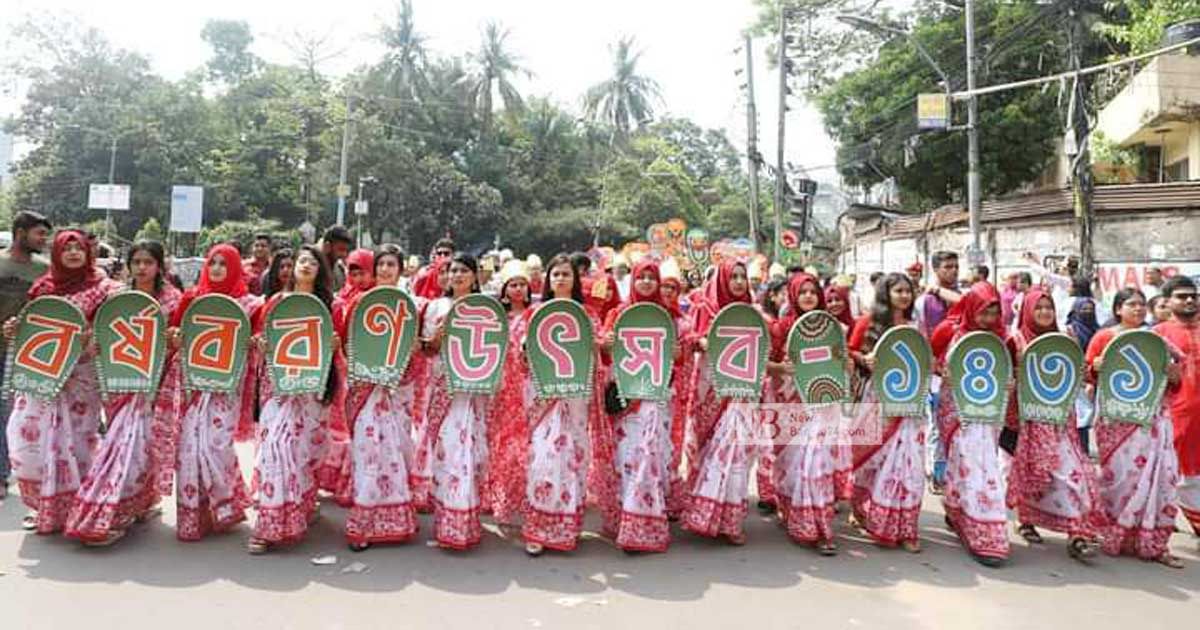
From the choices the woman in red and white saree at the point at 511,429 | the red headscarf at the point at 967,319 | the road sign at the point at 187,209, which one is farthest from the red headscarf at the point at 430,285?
the road sign at the point at 187,209

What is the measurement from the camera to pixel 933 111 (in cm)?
1397

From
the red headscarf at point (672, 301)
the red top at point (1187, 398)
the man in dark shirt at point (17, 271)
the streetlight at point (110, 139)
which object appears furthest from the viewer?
the streetlight at point (110, 139)

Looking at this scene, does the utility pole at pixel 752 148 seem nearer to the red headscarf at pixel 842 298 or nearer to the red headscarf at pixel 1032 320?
the red headscarf at pixel 842 298

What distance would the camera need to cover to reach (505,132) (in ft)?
127

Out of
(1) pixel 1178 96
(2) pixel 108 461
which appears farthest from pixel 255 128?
(2) pixel 108 461

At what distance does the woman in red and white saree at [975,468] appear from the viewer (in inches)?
158

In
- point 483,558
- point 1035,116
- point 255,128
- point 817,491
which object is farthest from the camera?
point 255,128

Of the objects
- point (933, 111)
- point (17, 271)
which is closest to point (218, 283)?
point (17, 271)

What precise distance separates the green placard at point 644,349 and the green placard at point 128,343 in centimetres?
214

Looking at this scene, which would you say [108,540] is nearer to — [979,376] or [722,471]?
[722,471]

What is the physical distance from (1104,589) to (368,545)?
3.28m

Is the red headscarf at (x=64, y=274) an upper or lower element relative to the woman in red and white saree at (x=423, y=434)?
upper

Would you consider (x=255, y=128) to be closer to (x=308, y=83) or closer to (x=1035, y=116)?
(x=308, y=83)

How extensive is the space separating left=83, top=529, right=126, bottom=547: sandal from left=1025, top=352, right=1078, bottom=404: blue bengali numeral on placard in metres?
4.38
